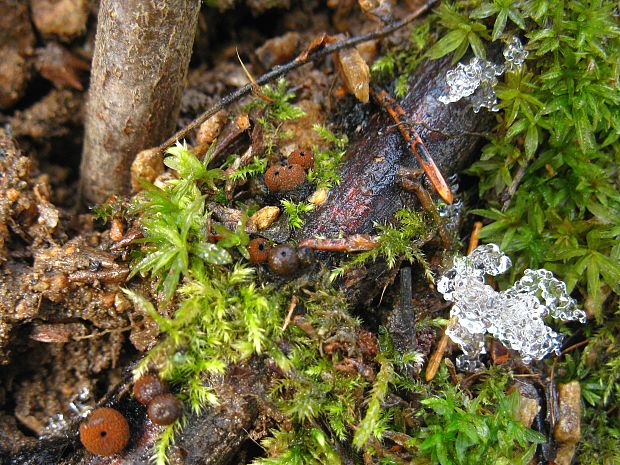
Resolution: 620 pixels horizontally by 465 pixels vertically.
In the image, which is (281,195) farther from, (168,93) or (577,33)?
(577,33)

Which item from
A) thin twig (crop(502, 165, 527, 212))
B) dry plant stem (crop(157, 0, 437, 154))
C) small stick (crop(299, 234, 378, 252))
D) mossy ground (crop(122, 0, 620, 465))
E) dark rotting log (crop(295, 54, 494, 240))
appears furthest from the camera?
thin twig (crop(502, 165, 527, 212))

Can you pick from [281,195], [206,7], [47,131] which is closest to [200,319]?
[281,195]

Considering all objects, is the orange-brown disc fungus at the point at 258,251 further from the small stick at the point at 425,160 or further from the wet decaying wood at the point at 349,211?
the small stick at the point at 425,160

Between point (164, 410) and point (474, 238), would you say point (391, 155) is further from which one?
point (164, 410)

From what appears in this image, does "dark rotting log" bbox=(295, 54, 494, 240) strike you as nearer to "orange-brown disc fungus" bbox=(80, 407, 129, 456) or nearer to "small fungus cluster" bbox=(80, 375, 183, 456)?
"small fungus cluster" bbox=(80, 375, 183, 456)

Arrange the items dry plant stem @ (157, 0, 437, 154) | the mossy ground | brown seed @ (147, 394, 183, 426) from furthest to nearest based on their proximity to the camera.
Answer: dry plant stem @ (157, 0, 437, 154), the mossy ground, brown seed @ (147, 394, 183, 426)

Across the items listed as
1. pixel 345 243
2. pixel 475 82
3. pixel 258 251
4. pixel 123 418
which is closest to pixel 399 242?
pixel 345 243

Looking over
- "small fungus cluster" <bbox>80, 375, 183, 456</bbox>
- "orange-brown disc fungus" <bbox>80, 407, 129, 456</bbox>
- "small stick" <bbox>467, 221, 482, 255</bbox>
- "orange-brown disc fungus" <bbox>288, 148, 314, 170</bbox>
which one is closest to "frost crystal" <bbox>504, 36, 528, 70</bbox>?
"small stick" <bbox>467, 221, 482, 255</bbox>
